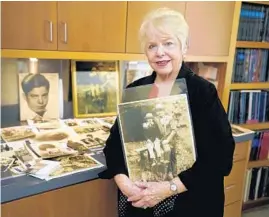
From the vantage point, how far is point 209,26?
5.96 feet

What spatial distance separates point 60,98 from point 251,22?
4.62ft

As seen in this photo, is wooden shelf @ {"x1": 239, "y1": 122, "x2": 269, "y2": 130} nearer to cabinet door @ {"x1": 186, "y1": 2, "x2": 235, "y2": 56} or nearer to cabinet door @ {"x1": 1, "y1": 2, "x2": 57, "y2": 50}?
cabinet door @ {"x1": 186, "y1": 2, "x2": 235, "y2": 56}

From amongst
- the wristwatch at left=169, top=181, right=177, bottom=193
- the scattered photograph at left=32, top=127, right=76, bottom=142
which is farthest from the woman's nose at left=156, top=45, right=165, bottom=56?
the scattered photograph at left=32, top=127, right=76, bottom=142

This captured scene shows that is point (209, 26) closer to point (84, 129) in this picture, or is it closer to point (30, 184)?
point (84, 129)

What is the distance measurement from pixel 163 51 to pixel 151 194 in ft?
1.65

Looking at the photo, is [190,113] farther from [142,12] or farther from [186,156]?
[142,12]

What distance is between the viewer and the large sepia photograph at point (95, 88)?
1.79m

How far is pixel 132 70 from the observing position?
1.96 metres

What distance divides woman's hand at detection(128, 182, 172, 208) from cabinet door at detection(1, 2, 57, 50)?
2.59 feet

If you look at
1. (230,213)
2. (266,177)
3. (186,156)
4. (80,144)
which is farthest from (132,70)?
(266,177)

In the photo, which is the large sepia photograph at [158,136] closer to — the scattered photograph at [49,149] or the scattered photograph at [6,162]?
the scattered photograph at [49,149]

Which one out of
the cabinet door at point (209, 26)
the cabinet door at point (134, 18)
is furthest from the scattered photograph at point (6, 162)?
the cabinet door at point (209, 26)

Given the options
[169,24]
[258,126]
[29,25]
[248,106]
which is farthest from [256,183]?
[29,25]

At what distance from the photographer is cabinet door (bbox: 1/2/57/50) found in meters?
1.29
